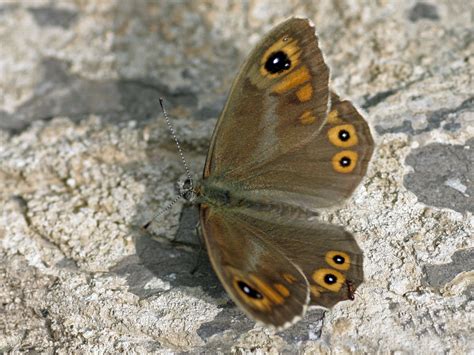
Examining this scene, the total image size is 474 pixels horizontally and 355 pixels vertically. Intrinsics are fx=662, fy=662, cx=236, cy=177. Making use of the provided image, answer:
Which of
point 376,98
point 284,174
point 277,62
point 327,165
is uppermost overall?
point 277,62

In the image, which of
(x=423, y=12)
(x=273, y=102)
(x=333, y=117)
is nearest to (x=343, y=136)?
(x=333, y=117)

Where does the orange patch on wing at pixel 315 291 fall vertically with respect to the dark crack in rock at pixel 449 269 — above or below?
below

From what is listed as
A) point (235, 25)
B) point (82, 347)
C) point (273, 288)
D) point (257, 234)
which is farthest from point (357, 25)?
point (82, 347)

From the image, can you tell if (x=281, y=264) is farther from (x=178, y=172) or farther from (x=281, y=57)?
(x=178, y=172)

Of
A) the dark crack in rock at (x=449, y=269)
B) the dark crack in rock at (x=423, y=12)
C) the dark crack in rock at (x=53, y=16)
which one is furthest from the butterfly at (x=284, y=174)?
the dark crack in rock at (x=53, y=16)

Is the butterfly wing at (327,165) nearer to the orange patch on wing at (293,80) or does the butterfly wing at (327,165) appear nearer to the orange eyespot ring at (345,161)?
the orange eyespot ring at (345,161)

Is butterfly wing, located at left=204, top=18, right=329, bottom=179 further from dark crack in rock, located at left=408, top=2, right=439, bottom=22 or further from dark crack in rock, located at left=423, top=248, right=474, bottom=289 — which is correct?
dark crack in rock, located at left=408, top=2, right=439, bottom=22

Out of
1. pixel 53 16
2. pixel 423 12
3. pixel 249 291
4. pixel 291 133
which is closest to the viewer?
pixel 249 291
